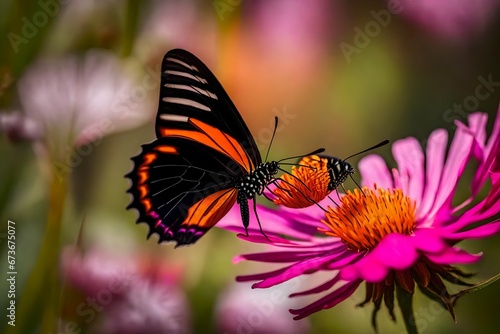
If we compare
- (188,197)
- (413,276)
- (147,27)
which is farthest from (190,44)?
(413,276)

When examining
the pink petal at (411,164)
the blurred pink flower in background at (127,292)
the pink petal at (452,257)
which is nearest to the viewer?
the pink petal at (452,257)

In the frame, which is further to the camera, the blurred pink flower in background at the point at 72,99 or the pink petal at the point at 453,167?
the blurred pink flower in background at the point at 72,99

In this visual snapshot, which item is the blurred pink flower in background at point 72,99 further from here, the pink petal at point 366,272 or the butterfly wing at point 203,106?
the pink petal at point 366,272

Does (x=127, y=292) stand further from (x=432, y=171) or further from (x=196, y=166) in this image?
(x=432, y=171)

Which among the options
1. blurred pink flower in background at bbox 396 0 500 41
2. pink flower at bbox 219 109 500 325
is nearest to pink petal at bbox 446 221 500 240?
pink flower at bbox 219 109 500 325

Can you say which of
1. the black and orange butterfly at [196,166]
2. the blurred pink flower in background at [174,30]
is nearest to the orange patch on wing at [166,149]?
the black and orange butterfly at [196,166]

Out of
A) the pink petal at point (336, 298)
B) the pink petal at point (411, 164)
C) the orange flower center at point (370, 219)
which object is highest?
the pink petal at point (411, 164)

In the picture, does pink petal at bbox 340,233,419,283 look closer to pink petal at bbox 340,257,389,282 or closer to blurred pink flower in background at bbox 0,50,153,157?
pink petal at bbox 340,257,389,282

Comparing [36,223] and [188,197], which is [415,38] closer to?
[188,197]

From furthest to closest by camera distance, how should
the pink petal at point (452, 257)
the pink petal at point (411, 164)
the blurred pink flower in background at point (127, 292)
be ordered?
the blurred pink flower in background at point (127, 292) → the pink petal at point (411, 164) → the pink petal at point (452, 257)

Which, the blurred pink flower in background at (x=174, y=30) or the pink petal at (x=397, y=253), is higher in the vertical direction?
the blurred pink flower in background at (x=174, y=30)
